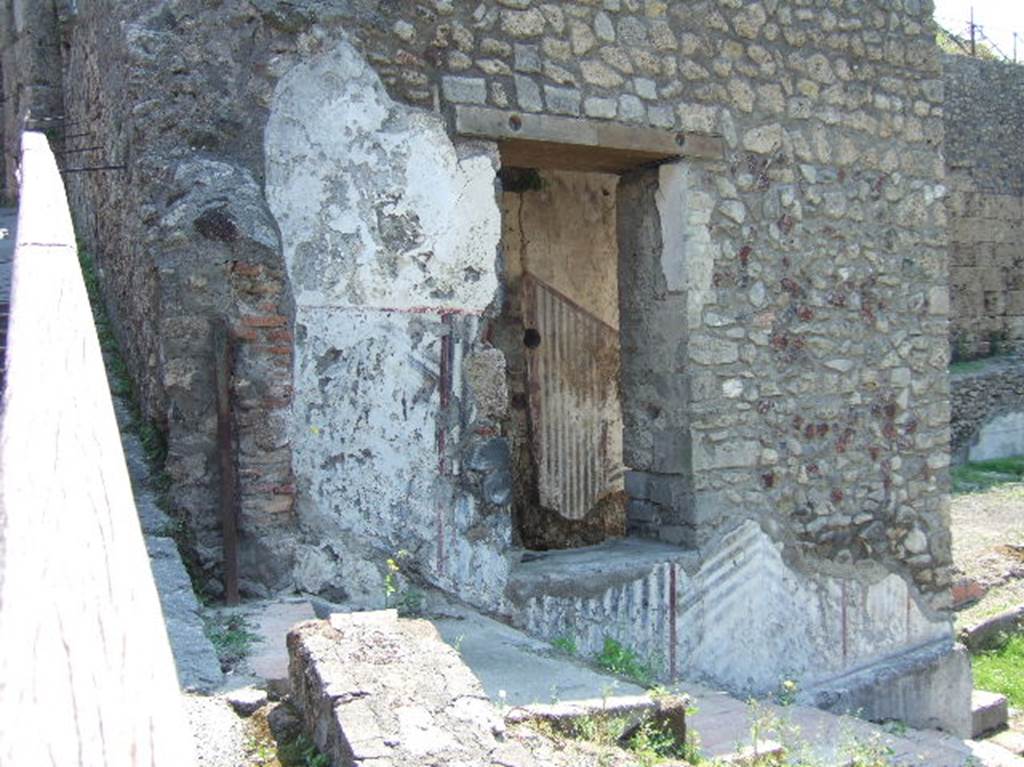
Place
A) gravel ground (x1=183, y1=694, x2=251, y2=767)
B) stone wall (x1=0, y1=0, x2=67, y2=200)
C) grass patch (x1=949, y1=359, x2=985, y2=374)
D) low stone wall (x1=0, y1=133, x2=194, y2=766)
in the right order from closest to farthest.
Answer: low stone wall (x1=0, y1=133, x2=194, y2=766) → gravel ground (x1=183, y1=694, x2=251, y2=767) → stone wall (x1=0, y1=0, x2=67, y2=200) → grass patch (x1=949, y1=359, x2=985, y2=374)

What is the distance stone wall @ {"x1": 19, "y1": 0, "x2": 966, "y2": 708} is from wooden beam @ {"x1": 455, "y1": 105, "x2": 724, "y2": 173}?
0.05 meters

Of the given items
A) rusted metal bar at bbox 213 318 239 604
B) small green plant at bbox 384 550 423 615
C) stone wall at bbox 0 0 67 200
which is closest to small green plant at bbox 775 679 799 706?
small green plant at bbox 384 550 423 615

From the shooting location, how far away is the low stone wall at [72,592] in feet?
3.33

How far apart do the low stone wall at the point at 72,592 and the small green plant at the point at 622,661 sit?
281 centimetres

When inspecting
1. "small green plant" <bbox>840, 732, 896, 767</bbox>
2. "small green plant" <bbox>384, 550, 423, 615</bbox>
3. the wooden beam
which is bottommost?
"small green plant" <bbox>840, 732, 896, 767</bbox>

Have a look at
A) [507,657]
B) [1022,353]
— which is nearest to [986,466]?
[1022,353]

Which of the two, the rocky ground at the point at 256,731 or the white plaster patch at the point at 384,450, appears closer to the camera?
the rocky ground at the point at 256,731

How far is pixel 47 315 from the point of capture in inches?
74.3

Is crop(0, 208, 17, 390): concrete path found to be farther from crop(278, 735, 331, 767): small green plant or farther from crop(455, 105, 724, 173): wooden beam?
crop(455, 105, 724, 173): wooden beam

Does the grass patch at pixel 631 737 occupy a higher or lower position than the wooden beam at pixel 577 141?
lower

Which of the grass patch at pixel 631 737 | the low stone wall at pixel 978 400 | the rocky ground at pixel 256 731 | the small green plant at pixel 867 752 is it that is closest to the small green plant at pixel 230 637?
the rocky ground at pixel 256 731

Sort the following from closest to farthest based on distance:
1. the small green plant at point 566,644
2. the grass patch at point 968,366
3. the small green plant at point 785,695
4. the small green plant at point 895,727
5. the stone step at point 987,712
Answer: the small green plant at point 566,644, the small green plant at point 895,727, the small green plant at point 785,695, the stone step at point 987,712, the grass patch at point 968,366

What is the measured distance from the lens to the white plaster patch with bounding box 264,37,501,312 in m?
4.25

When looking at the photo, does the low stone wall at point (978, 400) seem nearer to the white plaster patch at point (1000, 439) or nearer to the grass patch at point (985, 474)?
the white plaster patch at point (1000, 439)
